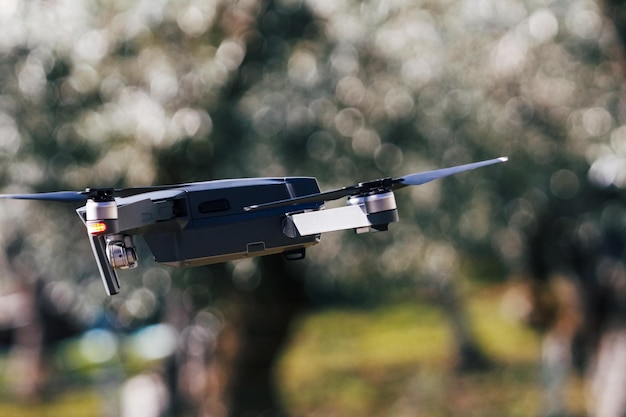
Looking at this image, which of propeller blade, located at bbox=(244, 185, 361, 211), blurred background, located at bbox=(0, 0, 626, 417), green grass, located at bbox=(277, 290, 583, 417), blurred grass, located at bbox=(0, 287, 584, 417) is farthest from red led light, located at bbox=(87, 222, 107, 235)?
green grass, located at bbox=(277, 290, 583, 417)

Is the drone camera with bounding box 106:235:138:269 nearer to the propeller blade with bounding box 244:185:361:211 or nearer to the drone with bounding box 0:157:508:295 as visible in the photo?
the drone with bounding box 0:157:508:295

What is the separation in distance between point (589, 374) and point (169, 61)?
34.0 ft

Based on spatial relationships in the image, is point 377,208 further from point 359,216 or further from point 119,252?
point 119,252

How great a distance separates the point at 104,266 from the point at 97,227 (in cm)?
23

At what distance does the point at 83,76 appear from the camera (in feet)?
30.3

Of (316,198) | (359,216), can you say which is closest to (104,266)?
(316,198)

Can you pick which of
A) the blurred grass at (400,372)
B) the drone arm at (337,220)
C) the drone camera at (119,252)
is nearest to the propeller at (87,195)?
the drone camera at (119,252)

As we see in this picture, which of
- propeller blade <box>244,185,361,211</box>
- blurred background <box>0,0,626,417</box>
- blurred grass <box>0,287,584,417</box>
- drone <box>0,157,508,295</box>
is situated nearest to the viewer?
propeller blade <box>244,185,361,211</box>

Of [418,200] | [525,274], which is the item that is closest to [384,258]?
[418,200]

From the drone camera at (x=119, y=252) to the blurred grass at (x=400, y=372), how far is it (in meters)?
15.0

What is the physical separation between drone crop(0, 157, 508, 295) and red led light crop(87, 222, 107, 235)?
2cm

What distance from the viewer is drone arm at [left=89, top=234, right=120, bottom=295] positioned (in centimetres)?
334

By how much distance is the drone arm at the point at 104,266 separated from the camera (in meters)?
3.34

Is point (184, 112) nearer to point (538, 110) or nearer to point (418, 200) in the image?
point (418, 200)
